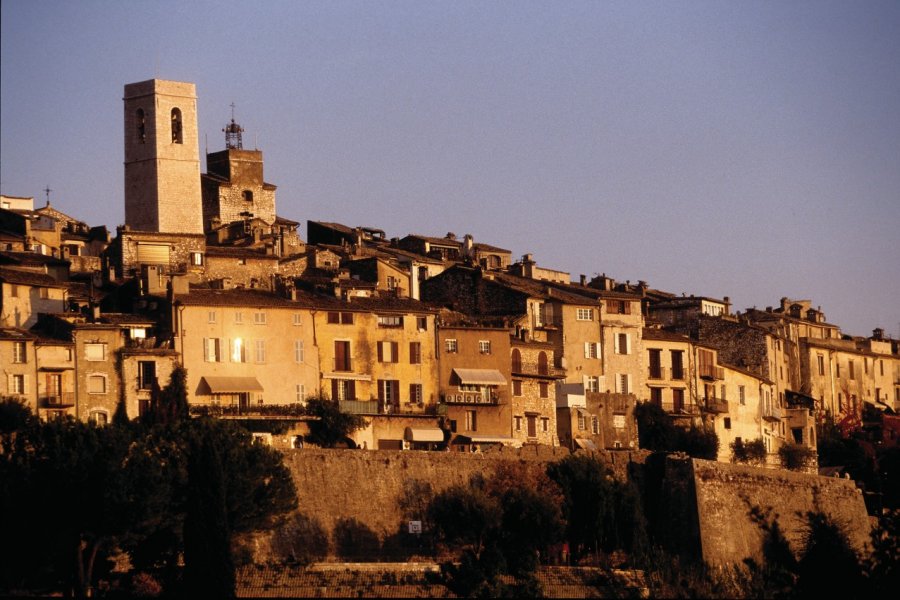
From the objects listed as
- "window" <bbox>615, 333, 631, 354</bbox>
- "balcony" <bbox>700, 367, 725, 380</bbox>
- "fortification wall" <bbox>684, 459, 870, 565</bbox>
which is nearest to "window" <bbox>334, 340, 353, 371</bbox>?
"fortification wall" <bbox>684, 459, 870, 565</bbox>

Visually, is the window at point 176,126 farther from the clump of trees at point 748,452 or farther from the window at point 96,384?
the clump of trees at point 748,452

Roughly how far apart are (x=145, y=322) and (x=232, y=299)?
128 inches

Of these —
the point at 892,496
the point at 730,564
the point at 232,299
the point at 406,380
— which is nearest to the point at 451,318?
the point at 406,380

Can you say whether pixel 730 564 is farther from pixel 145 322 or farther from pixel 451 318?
pixel 145 322

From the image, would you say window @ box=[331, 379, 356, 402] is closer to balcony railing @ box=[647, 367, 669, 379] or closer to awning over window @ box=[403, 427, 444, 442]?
awning over window @ box=[403, 427, 444, 442]

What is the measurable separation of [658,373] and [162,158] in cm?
2133

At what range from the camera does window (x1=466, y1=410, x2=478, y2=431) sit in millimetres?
75625

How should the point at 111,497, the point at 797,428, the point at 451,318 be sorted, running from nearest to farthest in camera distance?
the point at 111,497
the point at 451,318
the point at 797,428

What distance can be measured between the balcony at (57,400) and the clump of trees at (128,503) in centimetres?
532

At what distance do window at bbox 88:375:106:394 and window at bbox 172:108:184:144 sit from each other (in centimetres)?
1715

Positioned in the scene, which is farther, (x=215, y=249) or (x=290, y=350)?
(x=215, y=249)

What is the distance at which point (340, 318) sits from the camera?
74.1 meters

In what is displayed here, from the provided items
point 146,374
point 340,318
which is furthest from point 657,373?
point 146,374

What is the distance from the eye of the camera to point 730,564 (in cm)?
7006
